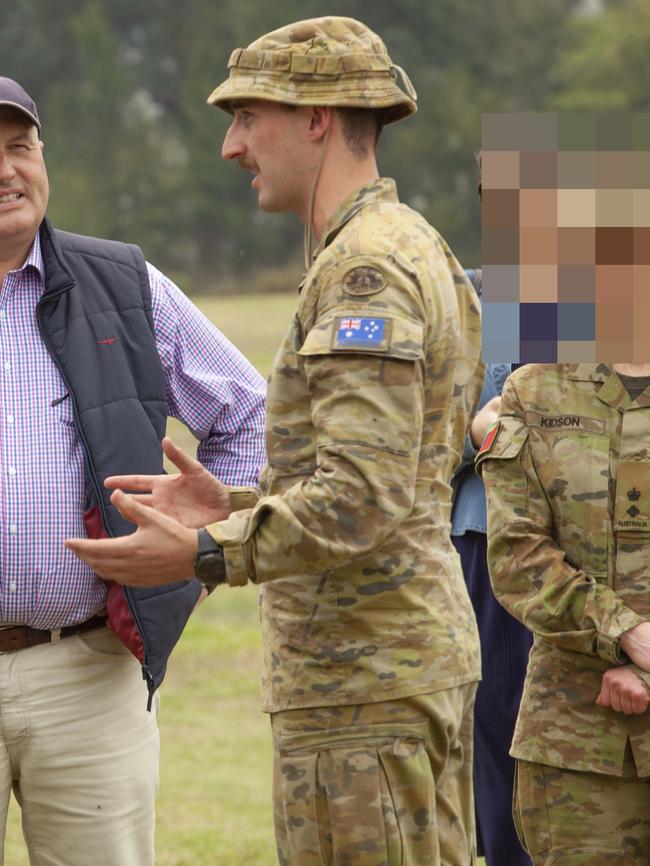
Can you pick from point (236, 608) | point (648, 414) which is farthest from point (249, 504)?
point (236, 608)

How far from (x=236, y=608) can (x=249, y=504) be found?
8005 mm

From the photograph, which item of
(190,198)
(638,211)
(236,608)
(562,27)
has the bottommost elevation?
(236,608)

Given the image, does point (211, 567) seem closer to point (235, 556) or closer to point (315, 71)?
point (235, 556)

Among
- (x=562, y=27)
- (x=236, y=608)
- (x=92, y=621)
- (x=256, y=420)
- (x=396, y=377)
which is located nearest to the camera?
(x=396, y=377)

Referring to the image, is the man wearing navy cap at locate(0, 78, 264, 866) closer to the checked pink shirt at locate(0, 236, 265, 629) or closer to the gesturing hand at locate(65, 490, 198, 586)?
the checked pink shirt at locate(0, 236, 265, 629)

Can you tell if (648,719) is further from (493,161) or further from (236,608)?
(236,608)

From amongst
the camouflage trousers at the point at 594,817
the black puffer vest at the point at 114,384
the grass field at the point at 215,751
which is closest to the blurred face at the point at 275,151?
the black puffer vest at the point at 114,384

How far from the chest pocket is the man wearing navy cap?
888 mm

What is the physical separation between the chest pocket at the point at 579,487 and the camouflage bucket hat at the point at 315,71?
831 millimetres

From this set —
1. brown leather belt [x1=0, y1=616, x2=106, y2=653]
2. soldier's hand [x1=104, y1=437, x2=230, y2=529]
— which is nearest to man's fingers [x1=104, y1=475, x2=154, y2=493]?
soldier's hand [x1=104, y1=437, x2=230, y2=529]

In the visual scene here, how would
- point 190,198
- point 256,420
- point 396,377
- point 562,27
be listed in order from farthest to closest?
point 562,27 < point 190,198 < point 256,420 < point 396,377

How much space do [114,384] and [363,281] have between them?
929mm

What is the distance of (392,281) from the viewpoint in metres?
2.92

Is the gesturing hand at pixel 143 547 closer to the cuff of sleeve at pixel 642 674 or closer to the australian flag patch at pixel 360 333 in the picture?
the australian flag patch at pixel 360 333
